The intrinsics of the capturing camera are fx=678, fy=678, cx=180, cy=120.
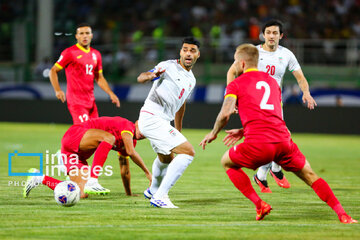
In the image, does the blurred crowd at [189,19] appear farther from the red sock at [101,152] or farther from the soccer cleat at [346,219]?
the soccer cleat at [346,219]

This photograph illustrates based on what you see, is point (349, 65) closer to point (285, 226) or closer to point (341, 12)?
point (341, 12)

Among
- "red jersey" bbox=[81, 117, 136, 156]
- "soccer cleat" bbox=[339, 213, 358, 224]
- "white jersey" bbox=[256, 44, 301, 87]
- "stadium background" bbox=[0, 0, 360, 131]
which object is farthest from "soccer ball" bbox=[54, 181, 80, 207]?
"stadium background" bbox=[0, 0, 360, 131]

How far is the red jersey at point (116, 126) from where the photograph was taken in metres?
9.05

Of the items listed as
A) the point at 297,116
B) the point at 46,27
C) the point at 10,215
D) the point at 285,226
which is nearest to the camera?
the point at 285,226

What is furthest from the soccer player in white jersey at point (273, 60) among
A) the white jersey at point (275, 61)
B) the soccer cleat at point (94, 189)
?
the soccer cleat at point (94, 189)

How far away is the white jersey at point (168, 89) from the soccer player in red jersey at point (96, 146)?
0.64 m

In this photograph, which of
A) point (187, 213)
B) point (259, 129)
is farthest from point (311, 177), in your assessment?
point (187, 213)

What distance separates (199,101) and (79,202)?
Result: 15.7 meters

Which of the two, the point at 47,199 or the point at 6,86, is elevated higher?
the point at 47,199

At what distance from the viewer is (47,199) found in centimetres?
859

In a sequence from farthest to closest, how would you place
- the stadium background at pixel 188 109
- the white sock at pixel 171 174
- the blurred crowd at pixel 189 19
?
the blurred crowd at pixel 189 19, the white sock at pixel 171 174, the stadium background at pixel 188 109


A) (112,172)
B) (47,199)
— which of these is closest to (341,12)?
(112,172)

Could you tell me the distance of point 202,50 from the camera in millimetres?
23906

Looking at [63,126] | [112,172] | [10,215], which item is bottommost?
[63,126]
